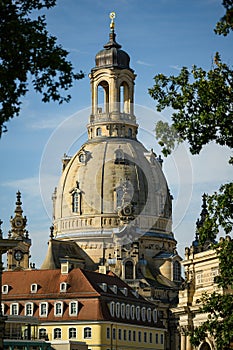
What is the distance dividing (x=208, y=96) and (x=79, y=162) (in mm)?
110054

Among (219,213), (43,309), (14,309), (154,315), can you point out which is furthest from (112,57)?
(219,213)

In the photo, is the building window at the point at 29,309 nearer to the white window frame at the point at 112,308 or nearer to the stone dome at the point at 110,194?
the white window frame at the point at 112,308

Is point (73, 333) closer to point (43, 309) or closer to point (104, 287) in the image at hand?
point (43, 309)

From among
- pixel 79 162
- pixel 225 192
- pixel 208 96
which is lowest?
pixel 225 192

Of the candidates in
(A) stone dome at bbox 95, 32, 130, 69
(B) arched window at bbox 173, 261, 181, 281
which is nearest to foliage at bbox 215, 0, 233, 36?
(B) arched window at bbox 173, 261, 181, 281

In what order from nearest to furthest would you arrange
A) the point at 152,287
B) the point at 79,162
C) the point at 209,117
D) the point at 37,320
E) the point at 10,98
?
the point at 10,98, the point at 209,117, the point at 37,320, the point at 152,287, the point at 79,162

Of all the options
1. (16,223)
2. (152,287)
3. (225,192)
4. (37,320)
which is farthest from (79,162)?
(225,192)

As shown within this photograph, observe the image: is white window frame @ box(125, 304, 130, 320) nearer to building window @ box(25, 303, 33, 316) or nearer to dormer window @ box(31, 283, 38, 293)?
dormer window @ box(31, 283, 38, 293)

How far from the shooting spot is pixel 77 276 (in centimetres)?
9488

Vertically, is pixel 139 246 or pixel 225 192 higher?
pixel 139 246

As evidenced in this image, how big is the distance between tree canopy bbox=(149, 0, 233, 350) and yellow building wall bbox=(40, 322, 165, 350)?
170 feet

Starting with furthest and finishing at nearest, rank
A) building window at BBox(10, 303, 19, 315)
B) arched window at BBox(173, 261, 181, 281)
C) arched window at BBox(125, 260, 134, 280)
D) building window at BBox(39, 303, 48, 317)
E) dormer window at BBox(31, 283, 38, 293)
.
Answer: arched window at BBox(173, 261, 181, 281) < arched window at BBox(125, 260, 134, 280) < dormer window at BBox(31, 283, 38, 293) < building window at BBox(10, 303, 19, 315) < building window at BBox(39, 303, 48, 317)

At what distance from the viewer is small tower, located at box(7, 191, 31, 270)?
453 ft

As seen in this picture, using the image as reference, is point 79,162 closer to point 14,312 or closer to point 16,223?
point 16,223
